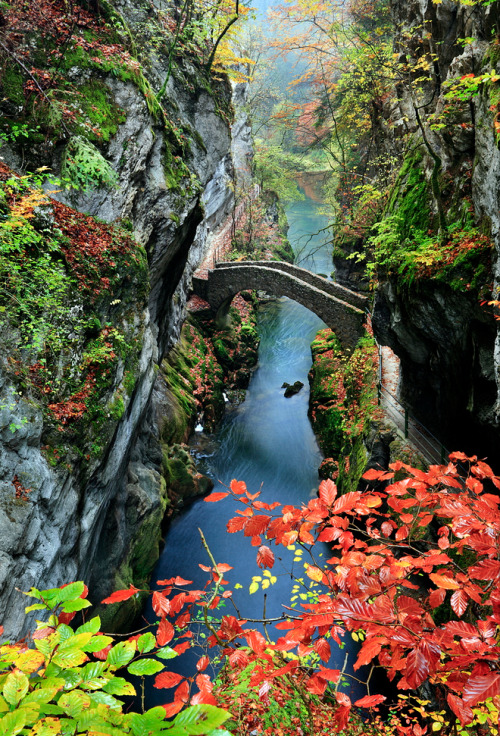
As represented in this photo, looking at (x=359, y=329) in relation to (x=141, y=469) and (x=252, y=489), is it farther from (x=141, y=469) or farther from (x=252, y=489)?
(x=141, y=469)

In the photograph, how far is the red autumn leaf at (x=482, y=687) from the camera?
1.46 metres

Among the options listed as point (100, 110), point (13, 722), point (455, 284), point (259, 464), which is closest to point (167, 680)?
point (13, 722)

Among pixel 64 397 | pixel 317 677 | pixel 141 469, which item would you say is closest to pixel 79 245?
pixel 64 397

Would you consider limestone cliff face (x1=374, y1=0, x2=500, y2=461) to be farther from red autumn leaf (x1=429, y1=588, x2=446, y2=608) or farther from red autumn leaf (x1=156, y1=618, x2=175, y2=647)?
red autumn leaf (x1=156, y1=618, x2=175, y2=647)

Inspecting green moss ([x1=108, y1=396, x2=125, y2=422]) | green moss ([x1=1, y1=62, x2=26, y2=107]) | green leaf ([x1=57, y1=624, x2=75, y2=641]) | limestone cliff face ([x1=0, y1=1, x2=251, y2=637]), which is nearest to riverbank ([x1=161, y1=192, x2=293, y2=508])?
limestone cliff face ([x1=0, y1=1, x2=251, y2=637])

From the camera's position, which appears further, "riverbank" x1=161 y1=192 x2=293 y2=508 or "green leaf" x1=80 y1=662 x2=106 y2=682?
"riverbank" x1=161 y1=192 x2=293 y2=508

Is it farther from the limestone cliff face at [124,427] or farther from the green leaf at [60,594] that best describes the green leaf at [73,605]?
the limestone cliff face at [124,427]

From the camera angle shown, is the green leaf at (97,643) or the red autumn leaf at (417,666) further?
the red autumn leaf at (417,666)

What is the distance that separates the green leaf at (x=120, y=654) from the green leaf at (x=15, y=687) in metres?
0.24

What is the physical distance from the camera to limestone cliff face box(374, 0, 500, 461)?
15.2ft

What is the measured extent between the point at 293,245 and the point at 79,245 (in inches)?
1286

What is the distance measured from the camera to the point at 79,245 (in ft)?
19.5

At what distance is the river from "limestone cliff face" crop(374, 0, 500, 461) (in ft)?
11.8

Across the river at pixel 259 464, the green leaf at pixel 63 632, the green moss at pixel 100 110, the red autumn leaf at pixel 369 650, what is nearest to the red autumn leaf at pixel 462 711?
the red autumn leaf at pixel 369 650
